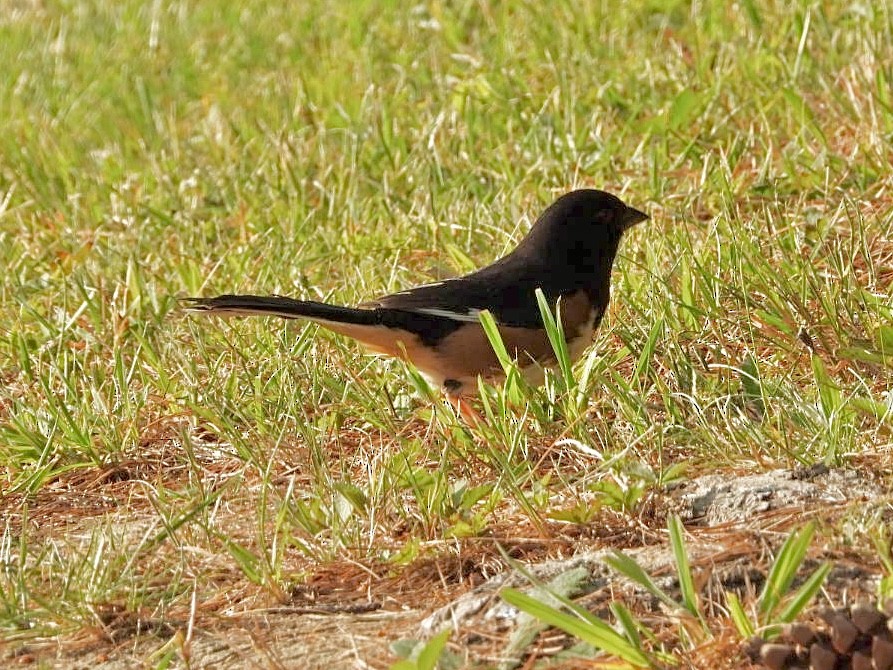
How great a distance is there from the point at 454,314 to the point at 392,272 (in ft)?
2.45

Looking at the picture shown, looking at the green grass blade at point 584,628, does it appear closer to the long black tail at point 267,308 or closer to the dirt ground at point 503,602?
the dirt ground at point 503,602

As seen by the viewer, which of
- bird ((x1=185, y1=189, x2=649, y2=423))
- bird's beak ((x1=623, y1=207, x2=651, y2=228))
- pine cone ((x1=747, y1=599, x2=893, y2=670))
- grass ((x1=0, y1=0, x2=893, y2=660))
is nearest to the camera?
pine cone ((x1=747, y1=599, x2=893, y2=670))

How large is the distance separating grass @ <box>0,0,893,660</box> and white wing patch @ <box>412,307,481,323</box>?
23 centimetres

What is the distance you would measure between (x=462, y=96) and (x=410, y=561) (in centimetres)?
378

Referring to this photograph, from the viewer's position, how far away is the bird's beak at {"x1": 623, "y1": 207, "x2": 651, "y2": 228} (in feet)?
17.5

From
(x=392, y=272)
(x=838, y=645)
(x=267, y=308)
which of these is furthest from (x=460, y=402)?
(x=838, y=645)

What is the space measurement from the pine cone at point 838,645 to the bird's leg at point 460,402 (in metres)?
1.40

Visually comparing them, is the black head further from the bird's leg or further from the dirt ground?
the dirt ground

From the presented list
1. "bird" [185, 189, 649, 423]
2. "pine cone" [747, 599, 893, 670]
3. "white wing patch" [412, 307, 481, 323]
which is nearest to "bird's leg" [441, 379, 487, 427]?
"bird" [185, 189, 649, 423]

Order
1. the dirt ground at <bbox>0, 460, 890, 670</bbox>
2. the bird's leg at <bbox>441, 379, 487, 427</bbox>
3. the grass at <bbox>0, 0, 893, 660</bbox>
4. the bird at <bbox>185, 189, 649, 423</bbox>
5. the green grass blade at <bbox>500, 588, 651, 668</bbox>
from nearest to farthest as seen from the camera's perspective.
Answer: the green grass blade at <bbox>500, 588, 651, 668</bbox> < the dirt ground at <bbox>0, 460, 890, 670</bbox> < the grass at <bbox>0, 0, 893, 660</bbox> < the bird's leg at <bbox>441, 379, 487, 427</bbox> < the bird at <bbox>185, 189, 649, 423</bbox>

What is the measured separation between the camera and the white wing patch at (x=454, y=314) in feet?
15.6

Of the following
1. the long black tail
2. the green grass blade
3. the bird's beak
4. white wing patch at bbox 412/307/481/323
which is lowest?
white wing patch at bbox 412/307/481/323

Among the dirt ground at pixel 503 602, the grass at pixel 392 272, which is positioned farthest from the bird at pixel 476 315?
the dirt ground at pixel 503 602

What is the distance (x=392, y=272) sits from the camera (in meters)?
5.48
